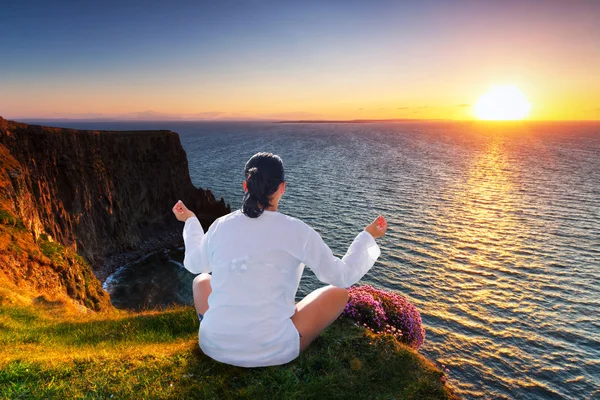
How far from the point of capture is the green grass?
16.1ft

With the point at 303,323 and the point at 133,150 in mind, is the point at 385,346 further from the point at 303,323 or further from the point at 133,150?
the point at 133,150

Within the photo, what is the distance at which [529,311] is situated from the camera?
2648 centimetres

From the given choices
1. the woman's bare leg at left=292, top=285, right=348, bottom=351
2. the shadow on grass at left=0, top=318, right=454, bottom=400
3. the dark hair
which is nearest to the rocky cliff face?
the shadow on grass at left=0, top=318, right=454, bottom=400

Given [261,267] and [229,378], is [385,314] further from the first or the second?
[261,267]

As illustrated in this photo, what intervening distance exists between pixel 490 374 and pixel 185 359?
21586 mm

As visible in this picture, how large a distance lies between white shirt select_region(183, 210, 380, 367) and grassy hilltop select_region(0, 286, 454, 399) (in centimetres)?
95

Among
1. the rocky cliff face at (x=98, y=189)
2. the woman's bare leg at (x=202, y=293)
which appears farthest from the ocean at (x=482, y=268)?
the woman's bare leg at (x=202, y=293)

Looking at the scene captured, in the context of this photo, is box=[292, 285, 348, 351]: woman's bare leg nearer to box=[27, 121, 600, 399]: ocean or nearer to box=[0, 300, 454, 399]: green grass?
box=[0, 300, 454, 399]: green grass

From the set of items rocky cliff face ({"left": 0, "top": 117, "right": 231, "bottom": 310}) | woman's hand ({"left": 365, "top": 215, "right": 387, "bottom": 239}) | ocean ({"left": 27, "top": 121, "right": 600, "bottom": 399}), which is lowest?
ocean ({"left": 27, "top": 121, "right": 600, "bottom": 399})

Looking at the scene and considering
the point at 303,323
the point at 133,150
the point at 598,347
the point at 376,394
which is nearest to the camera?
the point at 303,323

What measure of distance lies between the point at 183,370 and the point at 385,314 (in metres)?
6.76

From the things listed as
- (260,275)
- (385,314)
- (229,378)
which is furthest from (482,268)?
(260,275)

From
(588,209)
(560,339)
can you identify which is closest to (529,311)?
(560,339)

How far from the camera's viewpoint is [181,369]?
18.0 feet
